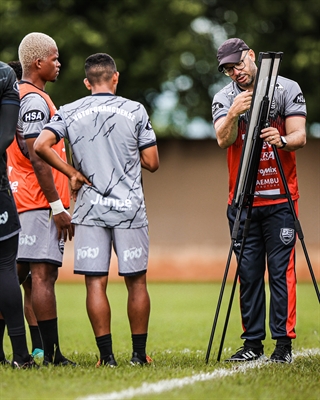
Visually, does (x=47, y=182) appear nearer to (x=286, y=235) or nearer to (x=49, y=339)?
(x=49, y=339)

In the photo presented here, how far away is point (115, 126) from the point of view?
20.8 ft

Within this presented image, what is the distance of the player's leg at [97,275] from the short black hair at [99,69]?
3.50ft

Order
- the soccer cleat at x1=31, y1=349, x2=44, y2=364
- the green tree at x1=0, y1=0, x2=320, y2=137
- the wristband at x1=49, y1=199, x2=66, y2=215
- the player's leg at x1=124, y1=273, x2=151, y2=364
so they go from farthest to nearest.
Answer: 1. the green tree at x1=0, y1=0, x2=320, y2=137
2. the soccer cleat at x1=31, y1=349, x2=44, y2=364
3. the wristband at x1=49, y1=199, x2=66, y2=215
4. the player's leg at x1=124, y1=273, x2=151, y2=364

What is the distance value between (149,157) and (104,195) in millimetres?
439

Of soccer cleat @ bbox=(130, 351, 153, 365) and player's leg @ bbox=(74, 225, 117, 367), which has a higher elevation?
player's leg @ bbox=(74, 225, 117, 367)

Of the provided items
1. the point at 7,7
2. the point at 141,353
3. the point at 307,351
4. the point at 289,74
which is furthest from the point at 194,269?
the point at 141,353

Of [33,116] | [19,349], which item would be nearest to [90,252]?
[19,349]

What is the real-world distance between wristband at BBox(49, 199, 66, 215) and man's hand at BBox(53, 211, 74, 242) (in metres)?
0.02

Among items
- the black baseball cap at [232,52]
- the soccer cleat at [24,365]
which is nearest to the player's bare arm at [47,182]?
the soccer cleat at [24,365]

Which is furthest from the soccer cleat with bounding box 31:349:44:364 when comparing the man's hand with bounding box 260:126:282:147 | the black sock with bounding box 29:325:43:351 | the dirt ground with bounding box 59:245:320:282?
the dirt ground with bounding box 59:245:320:282

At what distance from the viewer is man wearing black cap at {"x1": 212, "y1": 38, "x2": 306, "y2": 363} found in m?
6.73

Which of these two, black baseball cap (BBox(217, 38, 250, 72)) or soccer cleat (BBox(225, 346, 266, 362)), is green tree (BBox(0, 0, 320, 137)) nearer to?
black baseball cap (BBox(217, 38, 250, 72))

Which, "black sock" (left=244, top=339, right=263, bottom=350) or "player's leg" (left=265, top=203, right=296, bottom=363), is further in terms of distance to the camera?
"black sock" (left=244, top=339, right=263, bottom=350)

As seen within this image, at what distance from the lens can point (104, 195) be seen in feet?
20.8
